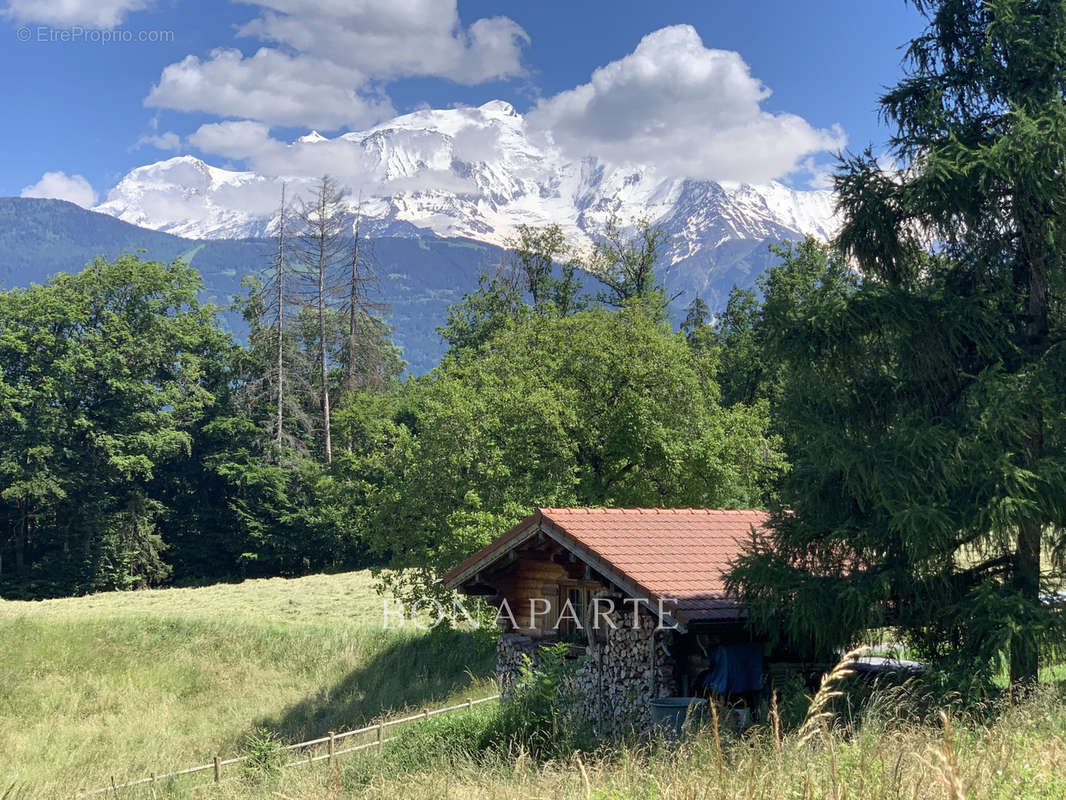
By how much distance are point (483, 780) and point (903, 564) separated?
22.1ft

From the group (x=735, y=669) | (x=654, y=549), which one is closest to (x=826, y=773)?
(x=735, y=669)

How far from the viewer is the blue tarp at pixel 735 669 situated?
13.7 metres

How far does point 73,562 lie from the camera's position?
48312 mm

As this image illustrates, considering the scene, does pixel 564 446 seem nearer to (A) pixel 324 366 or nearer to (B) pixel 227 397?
(A) pixel 324 366

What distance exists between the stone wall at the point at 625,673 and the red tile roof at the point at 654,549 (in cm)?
76

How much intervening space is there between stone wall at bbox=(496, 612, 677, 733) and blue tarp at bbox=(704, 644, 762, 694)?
768 millimetres

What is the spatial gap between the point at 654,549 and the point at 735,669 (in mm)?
2551

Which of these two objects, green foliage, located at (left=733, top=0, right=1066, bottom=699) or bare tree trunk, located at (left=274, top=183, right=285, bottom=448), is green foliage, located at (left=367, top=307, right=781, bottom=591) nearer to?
green foliage, located at (left=733, top=0, right=1066, bottom=699)

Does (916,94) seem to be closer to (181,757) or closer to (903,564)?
(903,564)

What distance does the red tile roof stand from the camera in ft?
45.1

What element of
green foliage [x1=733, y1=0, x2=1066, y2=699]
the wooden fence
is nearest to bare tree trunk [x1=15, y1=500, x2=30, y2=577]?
the wooden fence

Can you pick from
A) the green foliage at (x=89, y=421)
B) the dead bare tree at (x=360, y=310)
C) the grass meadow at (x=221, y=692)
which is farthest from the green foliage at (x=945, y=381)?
the dead bare tree at (x=360, y=310)

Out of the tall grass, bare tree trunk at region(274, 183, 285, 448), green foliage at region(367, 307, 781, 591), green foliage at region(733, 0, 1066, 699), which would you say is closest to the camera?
the tall grass

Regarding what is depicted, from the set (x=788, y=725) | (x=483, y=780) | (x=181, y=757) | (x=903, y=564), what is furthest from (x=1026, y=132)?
(x=181, y=757)
